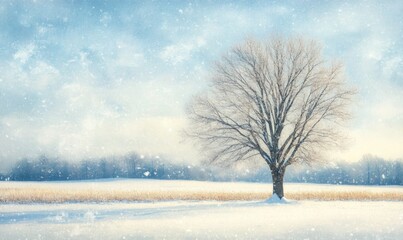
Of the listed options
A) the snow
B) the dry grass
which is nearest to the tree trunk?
the snow

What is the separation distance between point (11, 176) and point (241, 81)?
73.3 metres

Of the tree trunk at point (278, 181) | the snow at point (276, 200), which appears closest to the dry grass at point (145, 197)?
the tree trunk at point (278, 181)

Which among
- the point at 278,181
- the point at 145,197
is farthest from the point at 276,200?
the point at 145,197

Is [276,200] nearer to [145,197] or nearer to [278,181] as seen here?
[278,181]

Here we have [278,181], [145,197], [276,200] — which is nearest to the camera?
[276,200]

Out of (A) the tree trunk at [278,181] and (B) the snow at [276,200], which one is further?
(A) the tree trunk at [278,181]

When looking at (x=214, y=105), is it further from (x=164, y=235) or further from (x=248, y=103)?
(x=164, y=235)

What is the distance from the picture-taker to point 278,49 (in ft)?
107

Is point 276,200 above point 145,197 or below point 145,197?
below

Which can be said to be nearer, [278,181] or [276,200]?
[276,200]

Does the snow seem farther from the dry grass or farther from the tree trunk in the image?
the dry grass

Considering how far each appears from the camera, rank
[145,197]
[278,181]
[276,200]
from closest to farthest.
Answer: [276,200] → [278,181] → [145,197]

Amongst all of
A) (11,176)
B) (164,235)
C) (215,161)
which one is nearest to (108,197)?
(215,161)

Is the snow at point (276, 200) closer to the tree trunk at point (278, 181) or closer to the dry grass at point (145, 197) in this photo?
the tree trunk at point (278, 181)
